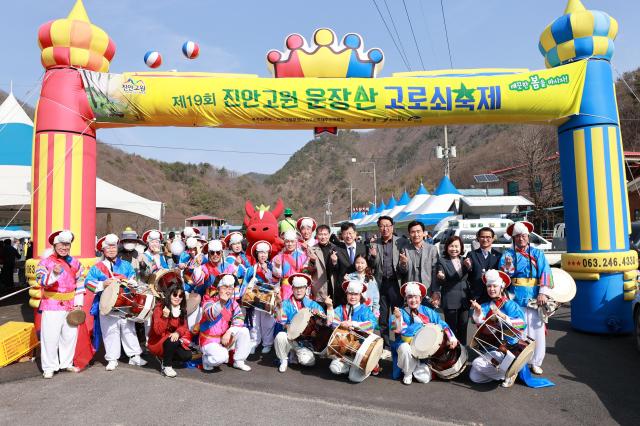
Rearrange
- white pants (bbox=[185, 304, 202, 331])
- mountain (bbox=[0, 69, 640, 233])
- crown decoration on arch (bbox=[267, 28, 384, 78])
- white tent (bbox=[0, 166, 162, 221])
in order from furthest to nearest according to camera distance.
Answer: mountain (bbox=[0, 69, 640, 233]) → white tent (bbox=[0, 166, 162, 221]) → crown decoration on arch (bbox=[267, 28, 384, 78]) → white pants (bbox=[185, 304, 202, 331])

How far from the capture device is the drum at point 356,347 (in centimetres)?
Result: 441

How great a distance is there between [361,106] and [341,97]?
30cm

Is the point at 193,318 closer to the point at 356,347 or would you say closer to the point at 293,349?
the point at 293,349

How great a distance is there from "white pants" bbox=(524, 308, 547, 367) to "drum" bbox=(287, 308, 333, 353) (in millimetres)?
2057

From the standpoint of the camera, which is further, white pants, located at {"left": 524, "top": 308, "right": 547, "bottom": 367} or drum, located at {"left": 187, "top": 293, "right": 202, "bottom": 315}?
drum, located at {"left": 187, "top": 293, "right": 202, "bottom": 315}

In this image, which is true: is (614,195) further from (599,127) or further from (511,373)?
(511,373)

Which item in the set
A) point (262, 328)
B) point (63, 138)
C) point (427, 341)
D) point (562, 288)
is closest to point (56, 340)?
point (262, 328)

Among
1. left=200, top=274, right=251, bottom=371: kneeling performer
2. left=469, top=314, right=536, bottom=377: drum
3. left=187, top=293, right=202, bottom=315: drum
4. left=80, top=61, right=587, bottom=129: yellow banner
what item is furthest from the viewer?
left=80, top=61, right=587, bottom=129: yellow banner

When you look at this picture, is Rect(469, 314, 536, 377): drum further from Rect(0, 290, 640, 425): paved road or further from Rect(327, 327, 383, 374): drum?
Rect(327, 327, 383, 374): drum

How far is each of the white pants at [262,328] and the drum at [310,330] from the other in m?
0.86

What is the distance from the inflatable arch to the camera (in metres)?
6.05

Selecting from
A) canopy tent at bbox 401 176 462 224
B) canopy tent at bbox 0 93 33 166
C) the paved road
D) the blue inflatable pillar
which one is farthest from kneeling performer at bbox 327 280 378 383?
canopy tent at bbox 401 176 462 224

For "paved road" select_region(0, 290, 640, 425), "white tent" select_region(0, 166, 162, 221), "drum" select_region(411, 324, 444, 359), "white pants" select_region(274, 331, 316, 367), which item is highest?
"white tent" select_region(0, 166, 162, 221)

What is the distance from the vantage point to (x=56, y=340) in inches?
191
